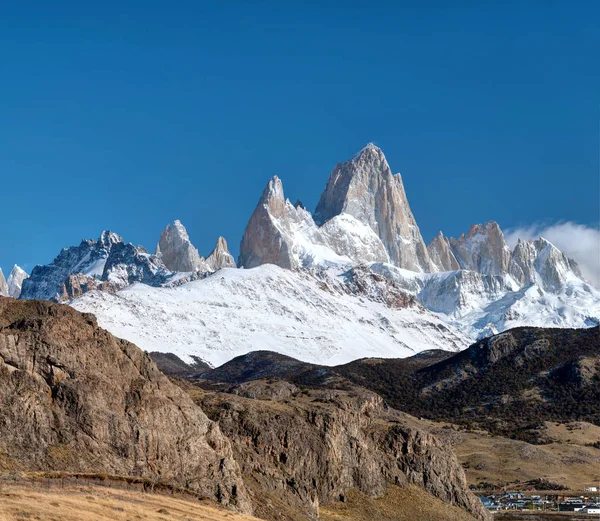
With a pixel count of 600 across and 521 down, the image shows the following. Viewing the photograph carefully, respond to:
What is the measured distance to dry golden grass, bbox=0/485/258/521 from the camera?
201 feet

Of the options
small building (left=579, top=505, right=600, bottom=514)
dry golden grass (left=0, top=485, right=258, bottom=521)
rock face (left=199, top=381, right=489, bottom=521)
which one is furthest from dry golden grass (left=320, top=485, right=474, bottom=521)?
small building (left=579, top=505, right=600, bottom=514)

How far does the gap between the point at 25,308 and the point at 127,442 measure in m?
21.2

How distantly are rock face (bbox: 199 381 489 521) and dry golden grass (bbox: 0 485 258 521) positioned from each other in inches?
597

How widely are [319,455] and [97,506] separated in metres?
44.9

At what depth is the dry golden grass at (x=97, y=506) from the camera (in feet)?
201

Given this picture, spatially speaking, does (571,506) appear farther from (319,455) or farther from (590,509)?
(319,455)

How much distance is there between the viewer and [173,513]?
7156cm

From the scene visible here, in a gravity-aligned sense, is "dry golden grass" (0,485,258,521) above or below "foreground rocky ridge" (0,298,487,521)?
below

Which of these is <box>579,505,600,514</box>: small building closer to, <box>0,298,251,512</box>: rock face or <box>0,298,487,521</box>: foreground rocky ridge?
<box>0,298,487,521</box>: foreground rocky ridge

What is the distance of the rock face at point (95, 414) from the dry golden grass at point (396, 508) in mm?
20778

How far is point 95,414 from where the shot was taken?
79375 mm

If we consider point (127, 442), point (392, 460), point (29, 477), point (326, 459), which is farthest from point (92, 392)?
A: point (392, 460)

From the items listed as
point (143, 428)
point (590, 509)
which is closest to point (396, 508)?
point (143, 428)

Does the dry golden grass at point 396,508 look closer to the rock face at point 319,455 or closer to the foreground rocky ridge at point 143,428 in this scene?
the rock face at point 319,455
